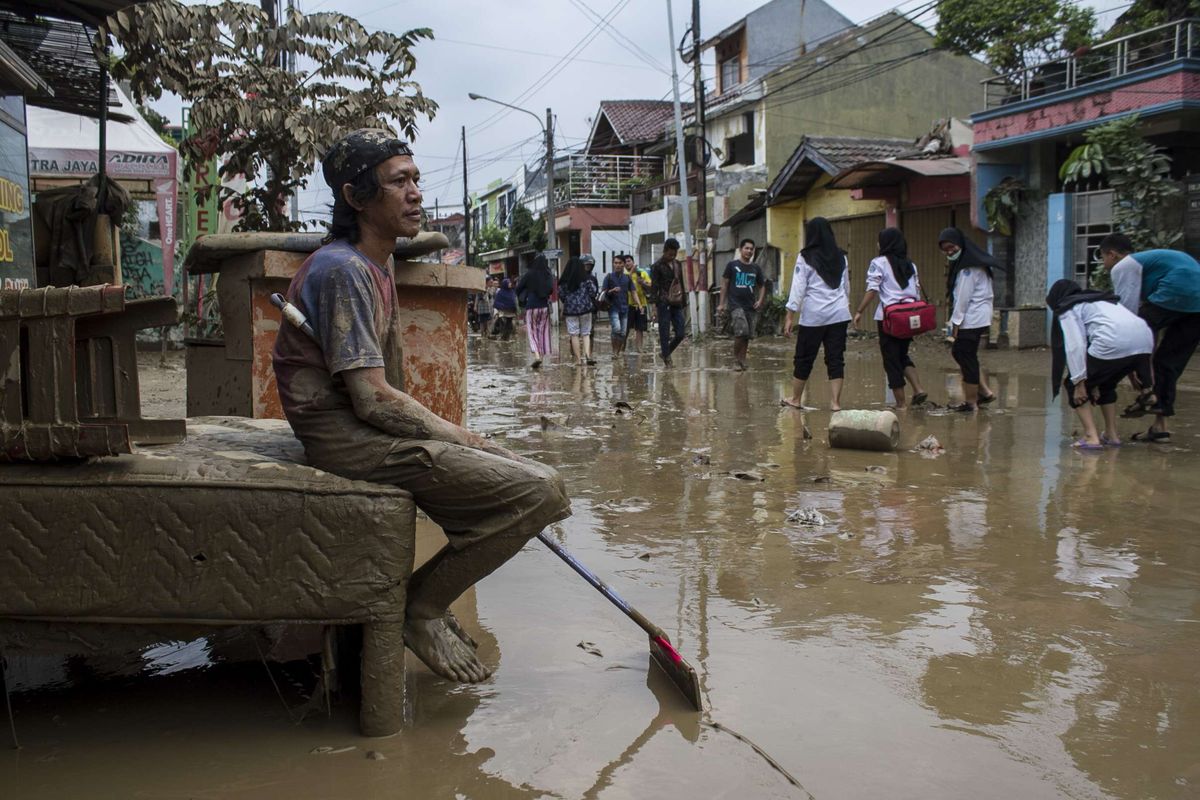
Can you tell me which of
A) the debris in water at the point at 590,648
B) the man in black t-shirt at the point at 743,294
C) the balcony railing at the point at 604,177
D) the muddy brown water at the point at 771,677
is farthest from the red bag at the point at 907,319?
the balcony railing at the point at 604,177

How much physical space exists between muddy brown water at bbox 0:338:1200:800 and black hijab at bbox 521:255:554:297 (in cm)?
904

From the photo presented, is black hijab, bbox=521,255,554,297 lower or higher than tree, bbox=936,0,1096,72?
lower

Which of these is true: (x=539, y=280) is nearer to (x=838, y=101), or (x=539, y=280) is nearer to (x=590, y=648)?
(x=590, y=648)

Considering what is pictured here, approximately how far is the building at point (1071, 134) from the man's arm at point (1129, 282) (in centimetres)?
836

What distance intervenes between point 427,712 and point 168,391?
916 centimetres

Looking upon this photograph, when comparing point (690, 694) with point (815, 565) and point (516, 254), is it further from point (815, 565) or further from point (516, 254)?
point (516, 254)

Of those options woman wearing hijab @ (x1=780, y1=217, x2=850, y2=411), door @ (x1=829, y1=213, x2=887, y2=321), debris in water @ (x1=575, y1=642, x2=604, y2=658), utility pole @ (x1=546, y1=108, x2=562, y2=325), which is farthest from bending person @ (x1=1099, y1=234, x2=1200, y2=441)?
utility pole @ (x1=546, y1=108, x2=562, y2=325)

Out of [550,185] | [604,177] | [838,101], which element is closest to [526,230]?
[604,177]

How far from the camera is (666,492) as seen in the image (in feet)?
18.5

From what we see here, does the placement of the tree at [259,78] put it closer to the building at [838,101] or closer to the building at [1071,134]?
the building at [1071,134]

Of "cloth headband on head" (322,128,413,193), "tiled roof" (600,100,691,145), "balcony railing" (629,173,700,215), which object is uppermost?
"tiled roof" (600,100,691,145)

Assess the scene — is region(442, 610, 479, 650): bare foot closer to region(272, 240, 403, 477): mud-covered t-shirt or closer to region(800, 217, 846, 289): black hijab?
region(272, 240, 403, 477): mud-covered t-shirt

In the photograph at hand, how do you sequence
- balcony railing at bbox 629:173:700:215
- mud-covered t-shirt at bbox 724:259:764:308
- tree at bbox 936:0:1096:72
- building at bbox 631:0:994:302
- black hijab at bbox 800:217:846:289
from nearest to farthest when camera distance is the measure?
black hijab at bbox 800:217:846:289, mud-covered t-shirt at bbox 724:259:764:308, tree at bbox 936:0:1096:72, building at bbox 631:0:994:302, balcony railing at bbox 629:173:700:215

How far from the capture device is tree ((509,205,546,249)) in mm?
44406
